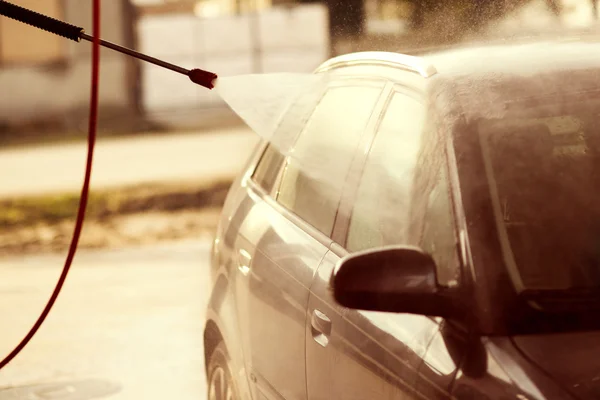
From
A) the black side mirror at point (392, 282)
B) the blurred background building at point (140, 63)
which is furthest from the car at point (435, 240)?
the blurred background building at point (140, 63)

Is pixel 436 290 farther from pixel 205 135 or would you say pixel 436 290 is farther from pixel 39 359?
pixel 205 135

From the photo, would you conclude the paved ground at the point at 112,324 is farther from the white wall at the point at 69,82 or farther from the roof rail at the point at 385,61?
the white wall at the point at 69,82

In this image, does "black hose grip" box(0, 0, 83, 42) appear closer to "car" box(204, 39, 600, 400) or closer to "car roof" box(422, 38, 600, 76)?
"car" box(204, 39, 600, 400)

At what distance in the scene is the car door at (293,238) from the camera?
12.0 ft

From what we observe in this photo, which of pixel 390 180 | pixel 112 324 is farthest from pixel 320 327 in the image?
pixel 112 324

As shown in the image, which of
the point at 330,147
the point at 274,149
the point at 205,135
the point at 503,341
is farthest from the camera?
the point at 205,135

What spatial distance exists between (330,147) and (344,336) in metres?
0.92

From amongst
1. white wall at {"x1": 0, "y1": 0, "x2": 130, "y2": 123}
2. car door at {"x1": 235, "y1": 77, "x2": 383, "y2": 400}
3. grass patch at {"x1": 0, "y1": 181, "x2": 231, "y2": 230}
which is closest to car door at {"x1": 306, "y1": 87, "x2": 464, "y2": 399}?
car door at {"x1": 235, "y1": 77, "x2": 383, "y2": 400}

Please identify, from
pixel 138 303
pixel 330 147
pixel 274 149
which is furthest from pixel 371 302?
pixel 138 303

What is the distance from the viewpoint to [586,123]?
3.23 m

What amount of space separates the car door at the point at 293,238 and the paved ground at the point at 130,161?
11301 millimetres

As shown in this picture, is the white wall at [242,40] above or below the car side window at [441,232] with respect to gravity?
below

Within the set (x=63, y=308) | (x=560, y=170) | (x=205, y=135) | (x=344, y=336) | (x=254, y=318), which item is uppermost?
(x=560, y=170)

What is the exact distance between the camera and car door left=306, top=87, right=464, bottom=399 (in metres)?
2.89
